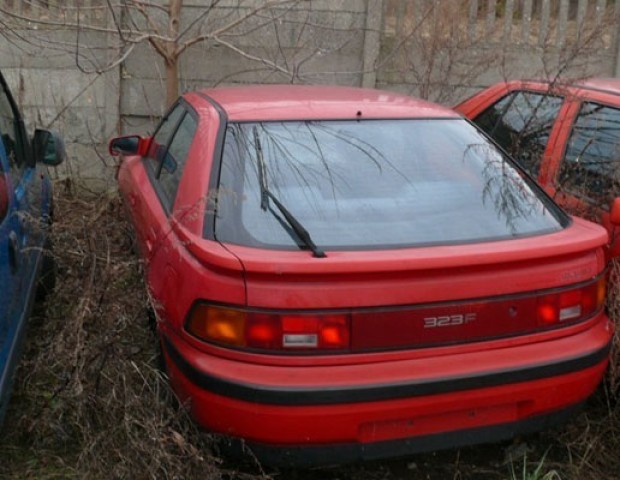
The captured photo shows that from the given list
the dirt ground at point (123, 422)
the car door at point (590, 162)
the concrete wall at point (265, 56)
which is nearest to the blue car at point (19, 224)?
the dirt ground at point (123, 422)

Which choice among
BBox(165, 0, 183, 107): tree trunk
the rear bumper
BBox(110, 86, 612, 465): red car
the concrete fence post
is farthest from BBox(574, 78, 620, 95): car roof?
BBox(165, 0, 183, 107): tree trunk

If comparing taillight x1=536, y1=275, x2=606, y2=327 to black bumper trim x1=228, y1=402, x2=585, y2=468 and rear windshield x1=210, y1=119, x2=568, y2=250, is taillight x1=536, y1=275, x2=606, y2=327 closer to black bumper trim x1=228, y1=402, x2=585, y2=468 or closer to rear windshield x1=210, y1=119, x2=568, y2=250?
rear windshield x1=210, y1=119, x2=568, y2=250

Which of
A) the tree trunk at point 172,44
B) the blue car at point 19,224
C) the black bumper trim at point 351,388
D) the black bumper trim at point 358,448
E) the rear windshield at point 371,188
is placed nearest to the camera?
the black bumper trim at point 351,388

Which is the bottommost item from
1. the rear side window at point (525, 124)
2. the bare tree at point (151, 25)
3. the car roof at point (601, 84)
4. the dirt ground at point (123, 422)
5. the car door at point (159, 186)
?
the dirt ground at point (123, 422)

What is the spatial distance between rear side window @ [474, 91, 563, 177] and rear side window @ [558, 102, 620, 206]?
214mm

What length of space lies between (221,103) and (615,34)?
598 cm

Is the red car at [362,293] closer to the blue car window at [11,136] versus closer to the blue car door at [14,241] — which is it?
the blue car door at [14,241]

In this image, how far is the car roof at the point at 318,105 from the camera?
3.55 meters

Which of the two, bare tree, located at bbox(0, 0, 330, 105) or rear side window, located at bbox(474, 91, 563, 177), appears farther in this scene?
bare tree, located at bbox(0, 0, 330, 105)

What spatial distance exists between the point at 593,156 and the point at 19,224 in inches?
116

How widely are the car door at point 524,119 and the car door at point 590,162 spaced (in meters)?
0.12

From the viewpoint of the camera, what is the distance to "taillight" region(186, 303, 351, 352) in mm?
2711

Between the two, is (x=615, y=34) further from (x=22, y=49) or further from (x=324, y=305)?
(x=324, y=305)

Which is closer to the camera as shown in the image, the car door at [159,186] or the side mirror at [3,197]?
the car door at [159,186]
